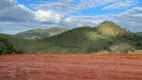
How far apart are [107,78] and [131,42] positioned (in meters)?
50.3

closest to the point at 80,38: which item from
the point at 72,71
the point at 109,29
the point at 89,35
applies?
the point at 89,35

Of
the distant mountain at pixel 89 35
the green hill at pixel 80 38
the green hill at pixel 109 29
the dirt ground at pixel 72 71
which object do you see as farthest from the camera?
the green hill at pixel 109 29

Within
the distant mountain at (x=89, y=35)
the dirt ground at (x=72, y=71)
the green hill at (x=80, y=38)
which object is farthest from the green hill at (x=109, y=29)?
the dirt ground at (x=72, y=71)

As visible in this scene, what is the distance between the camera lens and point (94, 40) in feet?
260

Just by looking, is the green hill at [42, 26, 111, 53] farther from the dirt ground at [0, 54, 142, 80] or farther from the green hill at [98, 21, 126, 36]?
the dirt ground at [0, 54, 142, 80]

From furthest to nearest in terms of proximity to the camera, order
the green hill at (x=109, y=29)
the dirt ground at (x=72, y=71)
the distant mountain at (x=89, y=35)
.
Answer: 1. the green hill at (x=109, y=29)
2. the distant mountain at (x=89, y=35)
3. the dirt ground at (x=72, y=71)

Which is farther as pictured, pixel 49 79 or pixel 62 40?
pixel 62 40

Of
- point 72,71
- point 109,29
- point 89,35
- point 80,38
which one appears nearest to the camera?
point 72,71

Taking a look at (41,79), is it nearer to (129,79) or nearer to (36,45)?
(129,79)

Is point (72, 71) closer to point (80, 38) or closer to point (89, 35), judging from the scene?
point (80, 38)

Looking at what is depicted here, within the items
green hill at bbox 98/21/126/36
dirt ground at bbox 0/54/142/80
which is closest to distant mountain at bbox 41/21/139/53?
green hill at bbox 98/21/126/36

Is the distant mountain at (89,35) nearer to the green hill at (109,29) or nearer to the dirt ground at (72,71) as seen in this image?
the green hill at (109,29)

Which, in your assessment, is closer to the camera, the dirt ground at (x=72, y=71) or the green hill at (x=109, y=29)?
→ the dirt ground at (x=72, y=71)

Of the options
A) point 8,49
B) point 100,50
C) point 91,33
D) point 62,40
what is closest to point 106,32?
point 91,33
